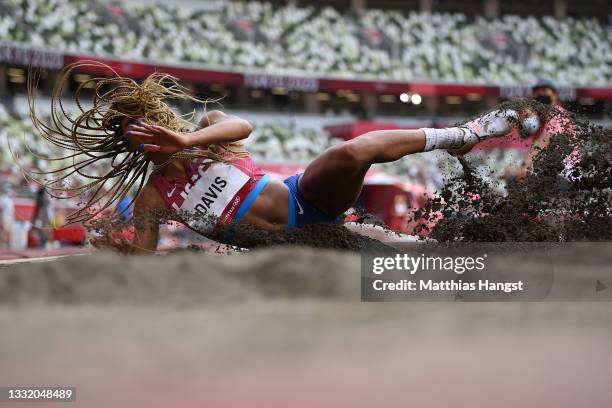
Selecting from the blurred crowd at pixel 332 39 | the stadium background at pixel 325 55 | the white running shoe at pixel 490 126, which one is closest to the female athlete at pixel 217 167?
the white running shoe at pixel 490 126

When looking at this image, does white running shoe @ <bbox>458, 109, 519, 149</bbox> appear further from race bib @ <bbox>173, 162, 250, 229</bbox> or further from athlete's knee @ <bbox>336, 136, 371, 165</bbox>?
race bib @ <bbox>173, 162, 250, 229</bbox>

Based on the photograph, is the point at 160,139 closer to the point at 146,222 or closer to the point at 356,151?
the point at 146,222

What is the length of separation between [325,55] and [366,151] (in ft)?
106

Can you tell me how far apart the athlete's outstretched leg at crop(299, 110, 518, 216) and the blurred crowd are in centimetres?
2678

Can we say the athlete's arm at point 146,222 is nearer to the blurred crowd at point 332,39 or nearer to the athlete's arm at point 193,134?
the athlete's arm at point 193,134

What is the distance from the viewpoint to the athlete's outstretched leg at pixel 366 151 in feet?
11.4

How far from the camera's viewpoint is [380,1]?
131 feet

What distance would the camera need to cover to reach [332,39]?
118 feet

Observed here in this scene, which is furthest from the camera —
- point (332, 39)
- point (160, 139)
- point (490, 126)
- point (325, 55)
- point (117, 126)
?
point (332, 39)

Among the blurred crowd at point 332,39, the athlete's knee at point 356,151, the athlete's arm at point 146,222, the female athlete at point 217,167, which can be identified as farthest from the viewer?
the blurred crowd at point 332,39

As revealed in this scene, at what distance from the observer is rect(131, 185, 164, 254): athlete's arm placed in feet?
10.9

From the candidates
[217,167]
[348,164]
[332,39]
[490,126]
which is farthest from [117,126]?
[332,39]

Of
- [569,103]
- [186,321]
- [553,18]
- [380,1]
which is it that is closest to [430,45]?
[380,1]

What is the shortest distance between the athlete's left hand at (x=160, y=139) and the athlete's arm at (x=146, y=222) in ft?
1.05
